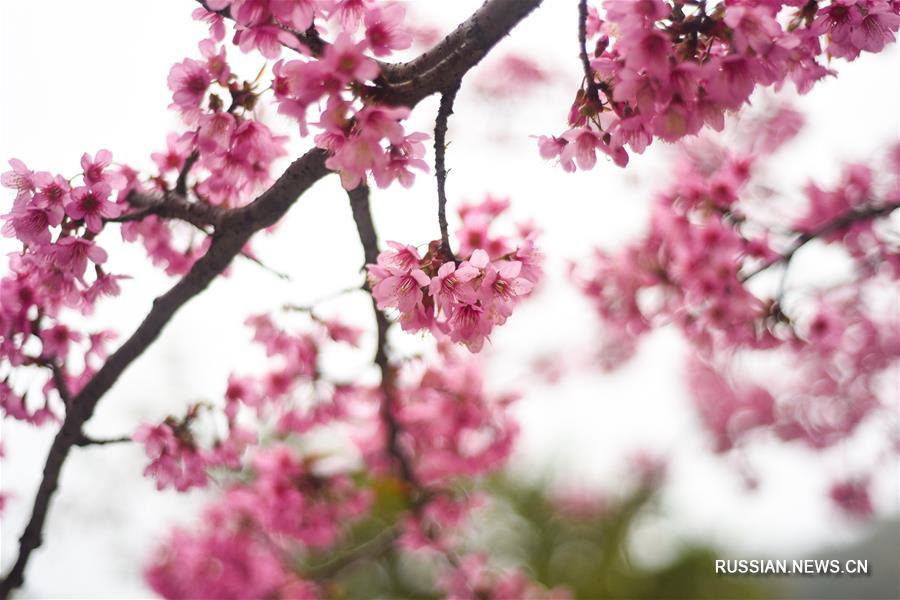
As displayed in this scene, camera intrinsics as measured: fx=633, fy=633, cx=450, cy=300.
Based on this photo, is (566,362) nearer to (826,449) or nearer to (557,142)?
(826,449)

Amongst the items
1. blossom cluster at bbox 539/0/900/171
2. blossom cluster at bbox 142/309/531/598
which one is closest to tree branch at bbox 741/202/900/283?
blossom cluster at bbox 539/0/900/171

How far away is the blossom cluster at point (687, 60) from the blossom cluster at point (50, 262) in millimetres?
692

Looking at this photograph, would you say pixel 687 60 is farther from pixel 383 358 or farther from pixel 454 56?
pixel 383 358

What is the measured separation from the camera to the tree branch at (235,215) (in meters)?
0.81

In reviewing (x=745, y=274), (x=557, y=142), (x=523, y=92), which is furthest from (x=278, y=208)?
(x=523, y=92)

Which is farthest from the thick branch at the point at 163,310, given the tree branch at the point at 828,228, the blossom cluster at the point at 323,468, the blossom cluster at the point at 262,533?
the tree branch at the point at 828,228

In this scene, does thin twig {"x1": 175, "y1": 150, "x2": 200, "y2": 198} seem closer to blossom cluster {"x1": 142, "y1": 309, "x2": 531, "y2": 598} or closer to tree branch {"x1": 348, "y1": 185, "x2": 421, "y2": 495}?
tree branch {"x1": 348, "y1": 185, "x2": 421, "y2": 495}

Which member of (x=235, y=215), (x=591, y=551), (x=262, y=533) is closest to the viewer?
(x=235, y=215)

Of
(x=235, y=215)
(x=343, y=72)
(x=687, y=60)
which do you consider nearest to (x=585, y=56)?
(x=687, y=60)

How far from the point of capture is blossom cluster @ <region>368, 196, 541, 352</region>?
82cm

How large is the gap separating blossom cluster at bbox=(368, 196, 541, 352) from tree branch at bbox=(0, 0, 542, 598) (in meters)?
0.19

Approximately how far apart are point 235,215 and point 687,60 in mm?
710

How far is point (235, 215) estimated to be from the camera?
3.38ft

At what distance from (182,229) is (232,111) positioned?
370mm
